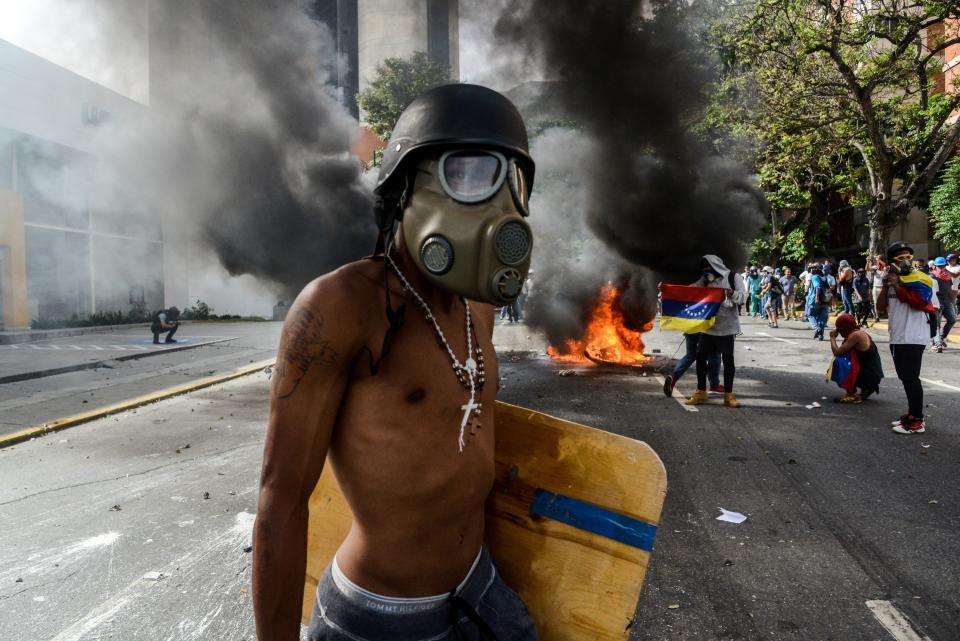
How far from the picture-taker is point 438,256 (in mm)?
1158

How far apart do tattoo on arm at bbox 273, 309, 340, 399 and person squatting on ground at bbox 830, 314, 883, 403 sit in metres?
7.14

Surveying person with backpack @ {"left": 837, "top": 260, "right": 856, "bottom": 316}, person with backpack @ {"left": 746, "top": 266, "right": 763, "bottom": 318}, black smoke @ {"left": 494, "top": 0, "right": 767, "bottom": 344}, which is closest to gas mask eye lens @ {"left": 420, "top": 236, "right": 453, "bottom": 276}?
black smoke @ {"left": 494, "top": 0, "right": 767, "bottom": 344}

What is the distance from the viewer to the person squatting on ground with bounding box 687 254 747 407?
6.84 meters

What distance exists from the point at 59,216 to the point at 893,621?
19096 mm

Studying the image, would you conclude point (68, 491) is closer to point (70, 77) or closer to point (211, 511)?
point (211, 511)

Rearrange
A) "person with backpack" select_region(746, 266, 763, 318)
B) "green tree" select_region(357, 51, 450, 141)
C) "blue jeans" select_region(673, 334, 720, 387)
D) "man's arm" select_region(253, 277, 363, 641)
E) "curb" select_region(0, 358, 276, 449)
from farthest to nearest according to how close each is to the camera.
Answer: "person with backpack" select_region(746, 266, 763, 318), "green tree" select_region(357, 51, 450, 141), "blue jeans" select_region(673, 334, 720, 387), "curb" select_region(0, 358, 276, 449), "man's arm" select_region(253, 277, 363, 641)

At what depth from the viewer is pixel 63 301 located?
55.7 ft

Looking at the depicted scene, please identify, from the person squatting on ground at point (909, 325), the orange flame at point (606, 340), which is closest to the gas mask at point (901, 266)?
the person squatting on ground at point (909, 325)

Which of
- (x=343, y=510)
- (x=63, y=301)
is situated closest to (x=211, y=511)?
(x=343, y=510)

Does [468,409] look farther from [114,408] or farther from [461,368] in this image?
[114,408]

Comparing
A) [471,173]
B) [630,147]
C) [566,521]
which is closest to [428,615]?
[566,521]

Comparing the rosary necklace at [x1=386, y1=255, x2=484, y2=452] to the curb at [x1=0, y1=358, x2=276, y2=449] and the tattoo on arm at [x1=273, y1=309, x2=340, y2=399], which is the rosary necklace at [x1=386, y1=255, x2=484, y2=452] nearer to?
the tattoo on arm at [x1=273, y1=309, x2=340, y2=399]

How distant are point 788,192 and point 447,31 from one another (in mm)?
14058

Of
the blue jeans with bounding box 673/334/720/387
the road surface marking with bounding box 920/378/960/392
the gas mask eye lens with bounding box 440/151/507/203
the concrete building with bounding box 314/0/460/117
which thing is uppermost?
the concrete building with bounding box 314/0/460/117
